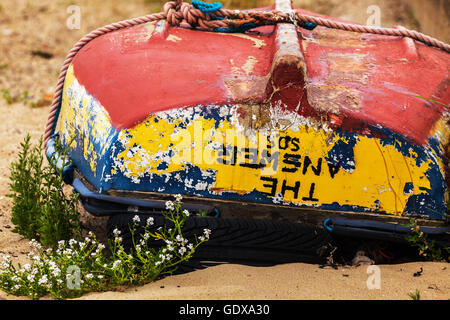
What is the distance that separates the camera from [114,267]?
8.11 ft

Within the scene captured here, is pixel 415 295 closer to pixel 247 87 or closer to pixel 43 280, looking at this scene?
pixel 247 87

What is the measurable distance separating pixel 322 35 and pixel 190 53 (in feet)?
3.18

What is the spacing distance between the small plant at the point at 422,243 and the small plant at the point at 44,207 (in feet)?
5.14

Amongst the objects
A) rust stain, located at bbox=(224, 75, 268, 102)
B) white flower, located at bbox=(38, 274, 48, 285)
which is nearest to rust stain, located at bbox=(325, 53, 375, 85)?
rust stain, located at bbox=(224, 75, 268, 102)

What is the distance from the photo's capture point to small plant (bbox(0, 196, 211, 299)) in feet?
8.17

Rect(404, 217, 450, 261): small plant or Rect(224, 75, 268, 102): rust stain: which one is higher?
Rect(224, 75, 268, 102): rust stain

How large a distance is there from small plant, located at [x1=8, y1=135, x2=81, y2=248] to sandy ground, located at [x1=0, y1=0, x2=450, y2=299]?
125 mm

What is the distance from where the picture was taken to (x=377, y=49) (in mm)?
3311

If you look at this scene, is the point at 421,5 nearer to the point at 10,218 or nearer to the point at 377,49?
the point at 377,49

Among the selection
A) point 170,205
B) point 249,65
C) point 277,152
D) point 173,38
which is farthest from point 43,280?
point 173,38

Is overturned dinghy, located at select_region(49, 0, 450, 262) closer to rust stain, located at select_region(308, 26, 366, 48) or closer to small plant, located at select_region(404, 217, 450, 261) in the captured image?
small plant, located at select_region(404, 217, 450, 261)

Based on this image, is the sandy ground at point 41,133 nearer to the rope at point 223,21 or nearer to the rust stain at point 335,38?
the rope at point 223,21
